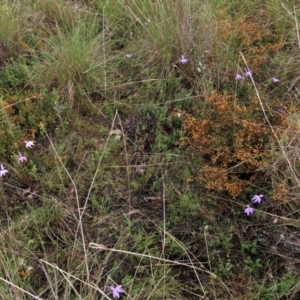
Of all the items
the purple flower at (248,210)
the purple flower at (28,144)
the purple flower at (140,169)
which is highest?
the purple flower at (28,144)

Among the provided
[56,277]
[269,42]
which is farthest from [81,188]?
[269,42]

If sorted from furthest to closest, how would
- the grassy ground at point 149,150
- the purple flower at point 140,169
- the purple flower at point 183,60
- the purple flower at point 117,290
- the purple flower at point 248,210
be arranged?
the purple flower at point 183,60
the purple flower at point 140,169
the purple flower at point 248,210
the grassy ground at point 149,150
the purple flower at point 117,290

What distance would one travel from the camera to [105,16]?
3.44 m

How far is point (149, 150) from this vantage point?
2713 millimetres

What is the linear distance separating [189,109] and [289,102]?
1.87 feet

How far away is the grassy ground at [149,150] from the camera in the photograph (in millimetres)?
2160

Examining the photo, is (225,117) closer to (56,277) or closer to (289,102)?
(289,102)

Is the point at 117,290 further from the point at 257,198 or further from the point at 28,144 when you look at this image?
the point at 28,144

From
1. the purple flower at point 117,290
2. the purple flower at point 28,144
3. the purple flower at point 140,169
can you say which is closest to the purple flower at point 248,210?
the purple flower at point 140,169

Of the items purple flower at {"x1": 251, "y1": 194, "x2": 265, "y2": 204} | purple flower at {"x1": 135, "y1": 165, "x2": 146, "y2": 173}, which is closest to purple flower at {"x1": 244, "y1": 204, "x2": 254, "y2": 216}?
purple flower at {"x1": 251, "y1": 194, "x2": 265, "y2": 204}

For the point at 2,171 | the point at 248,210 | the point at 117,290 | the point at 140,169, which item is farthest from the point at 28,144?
the point at 248,210

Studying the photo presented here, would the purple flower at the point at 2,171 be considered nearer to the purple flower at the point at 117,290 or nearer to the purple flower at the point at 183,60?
the purple flower at the point at 117,290

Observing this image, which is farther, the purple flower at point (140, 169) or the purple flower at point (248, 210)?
the purple flower at point (140, 169)

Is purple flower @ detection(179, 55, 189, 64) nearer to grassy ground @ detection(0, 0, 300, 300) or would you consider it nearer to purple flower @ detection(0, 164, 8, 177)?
grassy ground @ detection(0, 0, 300, 300)
